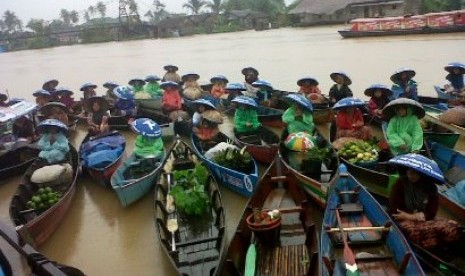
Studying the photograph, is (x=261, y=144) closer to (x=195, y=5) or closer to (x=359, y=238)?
(x=359, y=238)

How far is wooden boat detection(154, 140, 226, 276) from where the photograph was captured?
4324mm

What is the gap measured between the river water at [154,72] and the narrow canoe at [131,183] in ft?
0.87

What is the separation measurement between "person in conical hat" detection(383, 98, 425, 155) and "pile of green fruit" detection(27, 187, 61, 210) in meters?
5.24

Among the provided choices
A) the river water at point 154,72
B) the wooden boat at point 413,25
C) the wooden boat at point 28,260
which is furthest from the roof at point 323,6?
the wooden boat at point 28,260

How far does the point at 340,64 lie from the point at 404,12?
55.7 feet

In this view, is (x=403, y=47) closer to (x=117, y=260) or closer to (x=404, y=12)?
(x=404, y=12)

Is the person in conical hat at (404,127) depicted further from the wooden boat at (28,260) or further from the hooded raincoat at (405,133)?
the wooden boat at (28,260)

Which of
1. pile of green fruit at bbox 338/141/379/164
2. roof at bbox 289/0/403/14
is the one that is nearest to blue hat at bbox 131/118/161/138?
pile of green fruit at bbox 338/141/379/164

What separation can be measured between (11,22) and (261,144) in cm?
7802

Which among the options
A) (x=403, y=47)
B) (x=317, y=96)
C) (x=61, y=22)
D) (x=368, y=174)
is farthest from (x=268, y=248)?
(x=61, y=22)

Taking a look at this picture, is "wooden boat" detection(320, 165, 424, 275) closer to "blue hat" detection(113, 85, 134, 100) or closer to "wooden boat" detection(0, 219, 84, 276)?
"wooden boat" detection(0, 219, 84, 276)

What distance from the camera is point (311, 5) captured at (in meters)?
37.7

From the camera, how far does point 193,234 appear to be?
4.97 metres

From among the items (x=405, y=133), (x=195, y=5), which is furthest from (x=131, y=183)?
(x=195, y=5)
